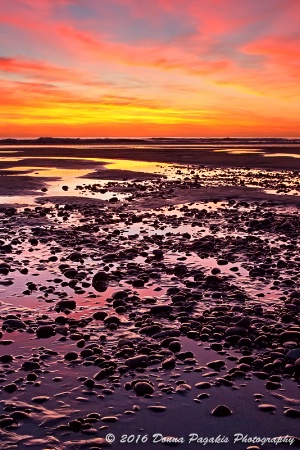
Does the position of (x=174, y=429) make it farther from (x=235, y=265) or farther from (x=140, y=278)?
(x=235, y=265)

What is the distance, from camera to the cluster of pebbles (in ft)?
18.1

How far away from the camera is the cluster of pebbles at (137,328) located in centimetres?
551

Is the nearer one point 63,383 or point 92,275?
point 63,383

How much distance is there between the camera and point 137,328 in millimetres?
7918

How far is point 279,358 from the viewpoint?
6703 mm

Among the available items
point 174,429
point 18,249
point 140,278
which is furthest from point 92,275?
point 174,429

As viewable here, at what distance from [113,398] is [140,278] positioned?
4.98m
